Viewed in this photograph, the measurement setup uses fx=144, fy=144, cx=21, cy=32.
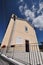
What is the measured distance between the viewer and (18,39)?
13969 millimetres

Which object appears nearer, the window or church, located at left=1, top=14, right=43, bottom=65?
church, located at left=1, top=14, right=43, bottom=65

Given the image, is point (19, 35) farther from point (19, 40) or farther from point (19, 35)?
point (19, 40)

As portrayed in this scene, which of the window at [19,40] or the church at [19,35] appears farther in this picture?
the window at [19,40]

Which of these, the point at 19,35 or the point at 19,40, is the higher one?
the point at 19,35

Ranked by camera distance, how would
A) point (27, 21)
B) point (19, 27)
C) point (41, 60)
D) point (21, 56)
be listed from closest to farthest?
point (41, 60) < point (21, 56) < point (19, 27) < point (27, 21)

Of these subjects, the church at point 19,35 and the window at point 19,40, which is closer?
the church at point 19,35

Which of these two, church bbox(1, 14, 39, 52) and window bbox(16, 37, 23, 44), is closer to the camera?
church bbox(1, 14, 39, 52)

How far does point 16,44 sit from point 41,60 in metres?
5.92

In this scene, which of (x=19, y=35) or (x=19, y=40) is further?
(x=19, y=35)

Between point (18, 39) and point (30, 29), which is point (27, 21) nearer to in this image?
point (30, 29)

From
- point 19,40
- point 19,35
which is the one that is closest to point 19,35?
point 19,35

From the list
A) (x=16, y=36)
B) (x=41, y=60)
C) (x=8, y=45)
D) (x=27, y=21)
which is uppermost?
(x=27, y=21)

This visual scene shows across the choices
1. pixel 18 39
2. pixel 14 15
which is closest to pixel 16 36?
pixel 18 39

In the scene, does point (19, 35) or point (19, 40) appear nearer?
point (19, 40)
